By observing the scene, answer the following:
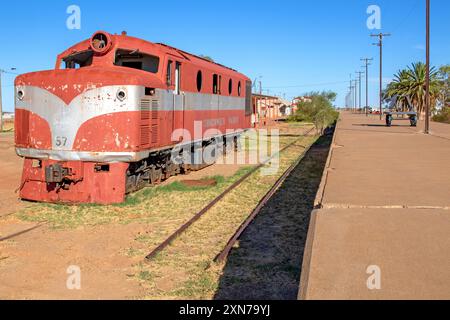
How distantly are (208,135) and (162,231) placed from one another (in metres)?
6.92

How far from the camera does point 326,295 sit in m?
3.73

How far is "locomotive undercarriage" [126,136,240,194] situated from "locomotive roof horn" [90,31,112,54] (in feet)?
7.87

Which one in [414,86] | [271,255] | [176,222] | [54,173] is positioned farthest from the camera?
[414,86]

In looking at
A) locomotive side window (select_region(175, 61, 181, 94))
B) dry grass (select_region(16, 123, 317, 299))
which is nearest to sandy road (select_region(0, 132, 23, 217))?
dry grass (select_region(16, 123, 317, 299))

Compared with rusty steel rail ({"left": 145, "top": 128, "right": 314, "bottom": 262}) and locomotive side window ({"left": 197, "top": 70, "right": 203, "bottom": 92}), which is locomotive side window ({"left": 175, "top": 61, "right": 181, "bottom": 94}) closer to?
locomotive side window ({"left": 197, "top": 70, "right": 203, "bottom": 92})

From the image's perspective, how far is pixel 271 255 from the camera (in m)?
6.75

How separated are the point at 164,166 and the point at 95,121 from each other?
2.94m

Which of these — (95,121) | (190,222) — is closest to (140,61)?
(95,121)

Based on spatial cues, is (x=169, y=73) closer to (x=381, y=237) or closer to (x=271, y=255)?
(x=271, y=255)

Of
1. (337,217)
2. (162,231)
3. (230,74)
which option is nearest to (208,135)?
(230,74)

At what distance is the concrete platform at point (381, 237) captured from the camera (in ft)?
12.8

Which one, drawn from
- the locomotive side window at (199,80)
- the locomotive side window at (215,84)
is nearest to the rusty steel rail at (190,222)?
the locomotive side window at (199,80)

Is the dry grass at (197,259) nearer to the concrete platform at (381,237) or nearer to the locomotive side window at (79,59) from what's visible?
the concrete platform at (381,237)

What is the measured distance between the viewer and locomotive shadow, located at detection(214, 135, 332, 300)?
211 inches
